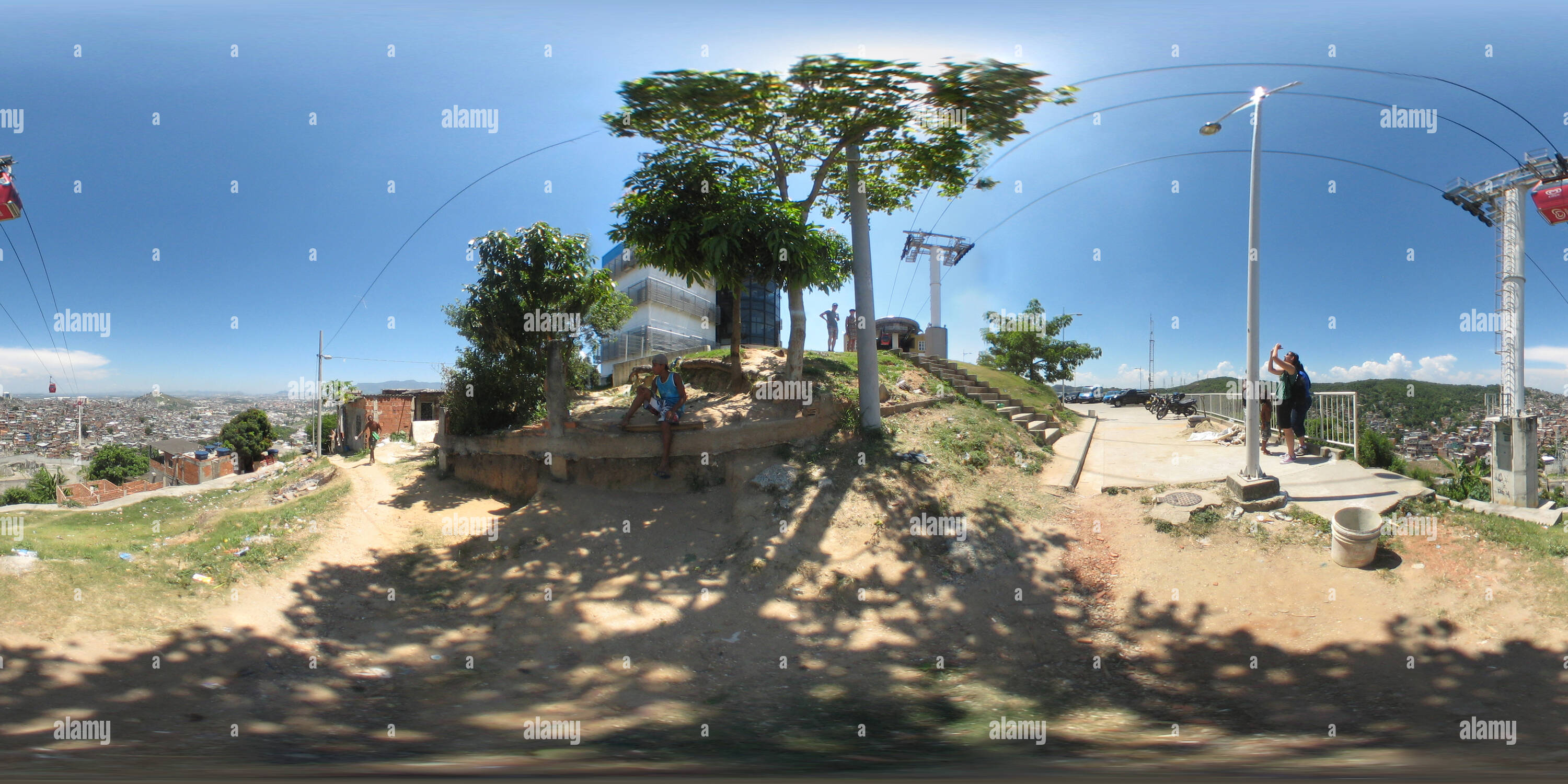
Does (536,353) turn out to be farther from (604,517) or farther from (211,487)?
(211,487)

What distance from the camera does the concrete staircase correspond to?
40.0 feet

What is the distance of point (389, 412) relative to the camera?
104ft

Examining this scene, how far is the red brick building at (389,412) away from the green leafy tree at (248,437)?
10617 millimetres

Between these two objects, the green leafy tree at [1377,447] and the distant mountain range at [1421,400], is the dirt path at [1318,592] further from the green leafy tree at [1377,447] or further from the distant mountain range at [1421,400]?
the distant mountain range at [1421,400]

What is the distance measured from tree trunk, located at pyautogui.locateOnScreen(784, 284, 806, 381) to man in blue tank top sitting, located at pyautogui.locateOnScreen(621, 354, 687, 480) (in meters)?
2.08

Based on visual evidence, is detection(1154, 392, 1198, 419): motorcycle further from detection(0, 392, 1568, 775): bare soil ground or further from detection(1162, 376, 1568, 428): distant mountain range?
detection(0, 392, 1568, 775): bare soil ground

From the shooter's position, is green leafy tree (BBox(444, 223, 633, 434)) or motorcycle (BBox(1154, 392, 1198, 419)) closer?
green leafy tree (BBox(444, 223, 633, 434))

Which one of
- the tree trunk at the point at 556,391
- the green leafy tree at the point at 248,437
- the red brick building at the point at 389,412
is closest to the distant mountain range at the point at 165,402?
the green leafy tree at the point at 248,437

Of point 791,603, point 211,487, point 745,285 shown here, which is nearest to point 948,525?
point 791,603

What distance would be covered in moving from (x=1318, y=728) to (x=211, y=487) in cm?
2226

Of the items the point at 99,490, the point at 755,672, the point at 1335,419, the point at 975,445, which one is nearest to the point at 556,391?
the point at 755,672

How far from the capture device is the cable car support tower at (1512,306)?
680cm

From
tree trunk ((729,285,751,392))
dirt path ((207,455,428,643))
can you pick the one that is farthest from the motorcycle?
dirt path ((207,455,428,643))

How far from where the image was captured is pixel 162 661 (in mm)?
4500
